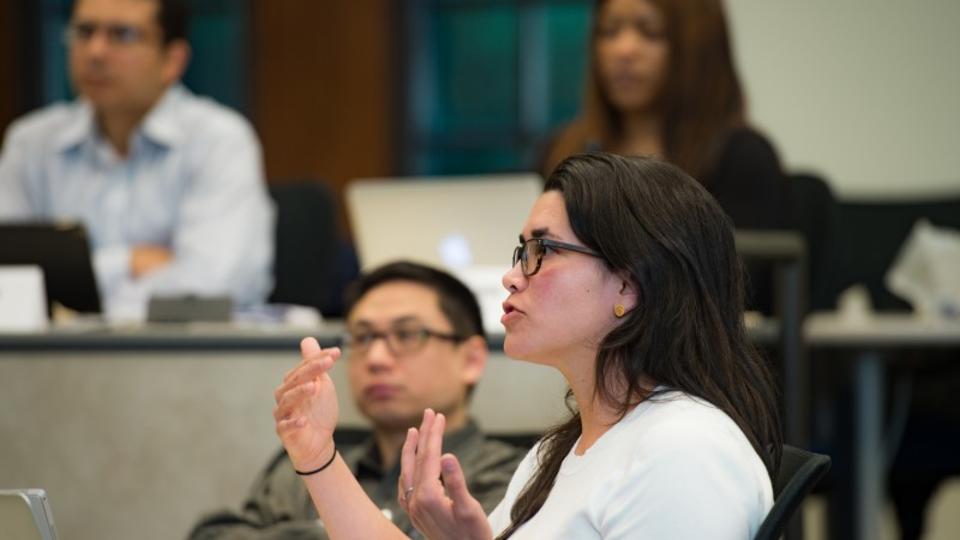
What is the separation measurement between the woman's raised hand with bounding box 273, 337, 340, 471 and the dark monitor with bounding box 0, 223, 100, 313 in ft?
5.87

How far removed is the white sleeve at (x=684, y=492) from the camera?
4.61ft

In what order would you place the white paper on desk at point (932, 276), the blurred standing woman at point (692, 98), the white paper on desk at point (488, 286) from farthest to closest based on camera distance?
the white paper on desk at point (932, 276), the blurred standing woman at point (692, 98), the white paper on desk at point (488, 286)

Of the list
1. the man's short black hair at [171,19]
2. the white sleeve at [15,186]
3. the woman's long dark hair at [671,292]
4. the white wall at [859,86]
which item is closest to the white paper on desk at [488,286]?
the man's short black hair at [171,19]

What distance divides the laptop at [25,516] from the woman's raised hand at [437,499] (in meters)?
0.38

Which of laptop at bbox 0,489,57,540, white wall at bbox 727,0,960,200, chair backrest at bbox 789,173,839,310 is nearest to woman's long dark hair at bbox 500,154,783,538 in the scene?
laptop at bbox 0,489,57,540

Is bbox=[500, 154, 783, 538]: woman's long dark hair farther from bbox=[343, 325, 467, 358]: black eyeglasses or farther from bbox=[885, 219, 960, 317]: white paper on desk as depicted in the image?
bbox=[885, 219, 960, 317]: white paper on desk

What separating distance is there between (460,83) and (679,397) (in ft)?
17.0

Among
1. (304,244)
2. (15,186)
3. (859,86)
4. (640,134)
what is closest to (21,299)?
(15,186)

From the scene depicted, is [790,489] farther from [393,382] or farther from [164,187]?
[164,187]

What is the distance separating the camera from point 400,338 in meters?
2.62

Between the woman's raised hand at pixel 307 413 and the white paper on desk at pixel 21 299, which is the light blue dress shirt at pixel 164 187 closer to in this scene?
the white paper on desk at pixel 21 299

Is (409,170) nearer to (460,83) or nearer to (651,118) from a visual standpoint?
(460,83)

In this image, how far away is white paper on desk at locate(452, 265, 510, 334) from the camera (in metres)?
3.11

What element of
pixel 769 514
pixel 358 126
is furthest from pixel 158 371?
pixel 358 126
